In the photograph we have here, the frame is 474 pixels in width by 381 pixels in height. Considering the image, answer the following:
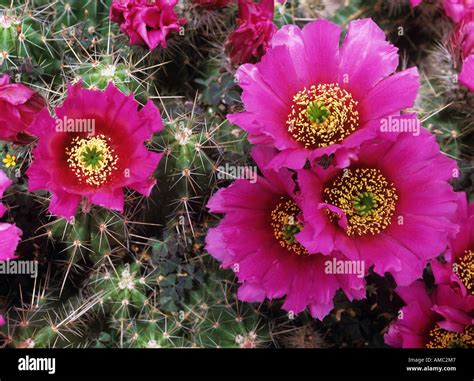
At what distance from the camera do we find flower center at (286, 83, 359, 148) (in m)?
1.06

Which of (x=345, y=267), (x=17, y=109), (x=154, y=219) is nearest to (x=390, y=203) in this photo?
(x=345, y=267)

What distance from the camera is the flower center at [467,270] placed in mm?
1190

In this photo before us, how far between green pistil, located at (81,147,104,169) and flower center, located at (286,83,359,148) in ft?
1.07

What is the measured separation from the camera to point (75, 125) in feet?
3.59

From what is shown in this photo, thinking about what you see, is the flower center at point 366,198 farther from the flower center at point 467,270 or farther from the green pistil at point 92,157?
the green pistil at point 92,157

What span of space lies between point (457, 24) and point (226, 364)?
0.82 m

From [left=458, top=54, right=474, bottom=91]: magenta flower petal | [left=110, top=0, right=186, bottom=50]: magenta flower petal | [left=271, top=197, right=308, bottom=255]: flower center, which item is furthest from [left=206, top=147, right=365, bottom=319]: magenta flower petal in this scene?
[left=458, top=54, right=474, bottom=91]: magenta flower petal

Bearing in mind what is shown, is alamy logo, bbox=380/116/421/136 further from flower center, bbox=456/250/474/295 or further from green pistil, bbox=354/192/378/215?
flower center, bbox=456/250/474/295

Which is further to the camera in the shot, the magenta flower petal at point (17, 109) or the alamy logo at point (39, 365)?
the alamy logo at point (39, 365)

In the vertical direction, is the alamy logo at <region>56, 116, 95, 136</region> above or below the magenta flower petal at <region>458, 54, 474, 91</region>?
below

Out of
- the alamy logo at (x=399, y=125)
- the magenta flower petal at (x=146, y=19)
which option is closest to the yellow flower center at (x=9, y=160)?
the magenta flower petal at (x=146, y=19)

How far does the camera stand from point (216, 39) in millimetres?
1320

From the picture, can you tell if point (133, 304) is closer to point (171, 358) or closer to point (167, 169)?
point (171, 358)

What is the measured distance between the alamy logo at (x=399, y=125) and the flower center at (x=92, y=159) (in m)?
0.45
